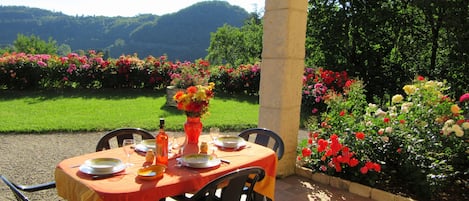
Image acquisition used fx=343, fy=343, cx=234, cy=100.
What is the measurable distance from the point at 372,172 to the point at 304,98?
4.32 m

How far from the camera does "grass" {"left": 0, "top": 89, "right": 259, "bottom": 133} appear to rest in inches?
242

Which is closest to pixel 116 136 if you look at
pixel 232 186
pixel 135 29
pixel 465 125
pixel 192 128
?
pixel 192 128

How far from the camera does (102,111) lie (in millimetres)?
7469

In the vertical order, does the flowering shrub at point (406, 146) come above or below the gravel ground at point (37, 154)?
above

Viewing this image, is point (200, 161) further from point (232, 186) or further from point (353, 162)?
point (353, 162)

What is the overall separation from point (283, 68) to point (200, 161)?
68.0 inches

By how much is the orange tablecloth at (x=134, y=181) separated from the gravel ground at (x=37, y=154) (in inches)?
58.6

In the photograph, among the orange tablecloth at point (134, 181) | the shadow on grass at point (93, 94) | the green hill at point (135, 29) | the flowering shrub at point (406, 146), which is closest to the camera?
the orange tablecloth at point (134, 181)

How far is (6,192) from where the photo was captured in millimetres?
3398

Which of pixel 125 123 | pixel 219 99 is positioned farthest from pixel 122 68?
pixel 125 123

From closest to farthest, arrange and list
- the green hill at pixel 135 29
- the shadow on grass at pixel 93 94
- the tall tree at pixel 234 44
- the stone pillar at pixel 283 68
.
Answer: the stone pillar at pixel 283 68 → the shadow on grass at pixel 93 94 → the tall tree at pixel 234 44 → the green hill at pixel 135 29

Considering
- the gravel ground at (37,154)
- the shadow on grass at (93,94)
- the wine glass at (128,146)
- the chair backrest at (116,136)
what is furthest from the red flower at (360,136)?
the shadow on grass at (93,94)

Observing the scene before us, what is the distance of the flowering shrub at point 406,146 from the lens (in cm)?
309

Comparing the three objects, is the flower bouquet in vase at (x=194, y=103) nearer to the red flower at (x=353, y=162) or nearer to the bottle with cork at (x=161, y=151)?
the bottle with cork at (x=161, y=151)
